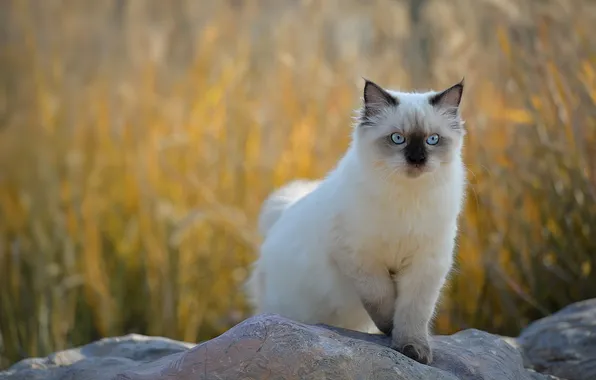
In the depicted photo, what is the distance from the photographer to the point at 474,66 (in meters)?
4.09

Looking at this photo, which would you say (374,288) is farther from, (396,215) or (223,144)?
(223,144)

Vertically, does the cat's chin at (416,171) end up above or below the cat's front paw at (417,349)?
above

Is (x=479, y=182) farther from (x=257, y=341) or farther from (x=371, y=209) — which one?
(x=257, y=341)

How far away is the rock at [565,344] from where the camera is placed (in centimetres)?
255

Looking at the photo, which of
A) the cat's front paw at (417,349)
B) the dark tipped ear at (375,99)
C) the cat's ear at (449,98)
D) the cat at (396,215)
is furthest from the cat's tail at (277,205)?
the cat's front paw at (417,349)

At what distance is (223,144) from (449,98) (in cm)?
179

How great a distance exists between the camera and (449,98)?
241 cm

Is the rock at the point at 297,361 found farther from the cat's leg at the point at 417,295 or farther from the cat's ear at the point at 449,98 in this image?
the cat's ear at the point at 449,98

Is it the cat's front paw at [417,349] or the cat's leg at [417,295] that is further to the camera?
the cat's leg at [417,295]

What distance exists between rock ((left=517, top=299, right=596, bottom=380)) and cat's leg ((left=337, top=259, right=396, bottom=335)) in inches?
22.8

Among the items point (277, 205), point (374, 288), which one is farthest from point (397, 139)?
point (277, 205)

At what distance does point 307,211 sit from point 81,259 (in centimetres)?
156

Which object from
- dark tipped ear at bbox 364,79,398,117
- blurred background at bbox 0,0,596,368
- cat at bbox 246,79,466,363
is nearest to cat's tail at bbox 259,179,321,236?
blurred background at bbox 0,0,596,368

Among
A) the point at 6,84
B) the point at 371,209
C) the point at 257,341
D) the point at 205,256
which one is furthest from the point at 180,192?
the point at 257,341
